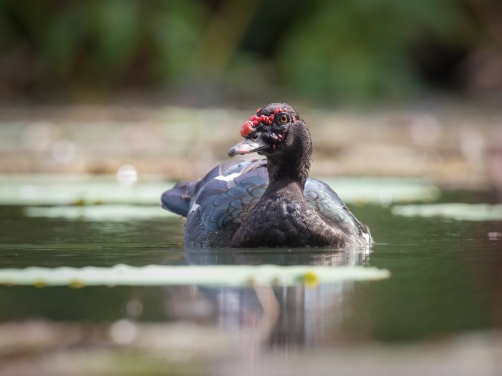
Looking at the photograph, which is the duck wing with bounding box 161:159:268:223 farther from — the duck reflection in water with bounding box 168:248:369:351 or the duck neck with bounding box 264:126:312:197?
the duck reflection in water with bounding box 168:248:369:351

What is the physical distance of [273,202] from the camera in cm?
508

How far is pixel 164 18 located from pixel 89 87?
1.49 meters

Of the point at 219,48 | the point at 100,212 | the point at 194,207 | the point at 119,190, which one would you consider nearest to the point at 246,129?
the point at 194,207

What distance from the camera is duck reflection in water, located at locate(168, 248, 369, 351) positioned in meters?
3.24

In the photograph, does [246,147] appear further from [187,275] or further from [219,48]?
[219,48]

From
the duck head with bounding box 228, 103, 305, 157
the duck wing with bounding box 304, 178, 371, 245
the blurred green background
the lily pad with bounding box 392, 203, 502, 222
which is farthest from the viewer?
the blurred green background

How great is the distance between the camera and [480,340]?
3.12m

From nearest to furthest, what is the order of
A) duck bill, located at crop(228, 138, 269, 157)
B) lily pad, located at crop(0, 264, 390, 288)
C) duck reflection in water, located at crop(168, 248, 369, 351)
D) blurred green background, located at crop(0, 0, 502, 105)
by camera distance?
duck reflection in water, located at crop(168, 248, 369, 351) → lily pad, located at crop(0, 264, 390, 288) → duck bill, located at crop(228, 138, 269, 157) → blurred green background, located at crop(0, 0, 502, 105)

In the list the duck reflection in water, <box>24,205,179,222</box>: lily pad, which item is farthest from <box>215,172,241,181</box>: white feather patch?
the duck reflection in water

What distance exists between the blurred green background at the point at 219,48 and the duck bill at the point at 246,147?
903 centimetres

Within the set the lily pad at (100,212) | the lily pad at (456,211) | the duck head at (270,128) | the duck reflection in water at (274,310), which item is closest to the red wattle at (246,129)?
the duck head at (270,128)

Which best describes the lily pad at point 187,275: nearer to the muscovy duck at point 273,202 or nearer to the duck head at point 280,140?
the muscovy duck at point 273,202

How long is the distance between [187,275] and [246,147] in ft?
3.28

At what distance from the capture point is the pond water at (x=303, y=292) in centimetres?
338
